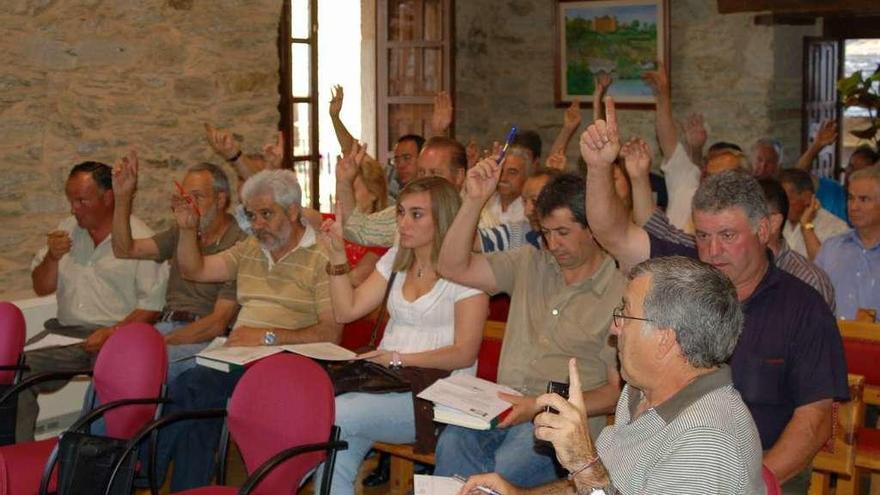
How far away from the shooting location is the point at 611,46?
9.52m

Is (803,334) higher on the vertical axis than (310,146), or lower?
lower

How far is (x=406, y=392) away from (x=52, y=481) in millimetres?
1229

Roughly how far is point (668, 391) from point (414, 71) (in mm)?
6638

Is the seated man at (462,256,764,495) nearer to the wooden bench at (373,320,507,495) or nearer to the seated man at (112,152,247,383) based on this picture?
the wooden bench at (373,320,507,495)

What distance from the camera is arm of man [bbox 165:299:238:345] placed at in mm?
Answer: 5008

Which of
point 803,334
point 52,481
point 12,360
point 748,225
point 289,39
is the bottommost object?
point 52,481

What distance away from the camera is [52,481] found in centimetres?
377

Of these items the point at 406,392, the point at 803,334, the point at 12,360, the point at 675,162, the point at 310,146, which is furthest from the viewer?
the point at 310,146

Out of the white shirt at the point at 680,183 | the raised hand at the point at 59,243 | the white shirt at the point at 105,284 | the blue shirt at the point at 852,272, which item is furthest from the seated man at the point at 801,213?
the raised hand at the point at 59,243

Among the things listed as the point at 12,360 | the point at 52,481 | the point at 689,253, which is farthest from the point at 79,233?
the point at 689,253

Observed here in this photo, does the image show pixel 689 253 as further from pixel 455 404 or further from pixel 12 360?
pixel 12 360

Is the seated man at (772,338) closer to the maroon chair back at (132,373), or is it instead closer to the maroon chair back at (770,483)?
the maroon chair back at (770,483)

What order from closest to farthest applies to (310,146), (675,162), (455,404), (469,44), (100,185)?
1. (455,404)
2. (100,185)
3. (675,162)
4. (310,146)
5. (469,44)

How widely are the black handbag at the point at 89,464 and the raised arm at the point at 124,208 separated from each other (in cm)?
170
